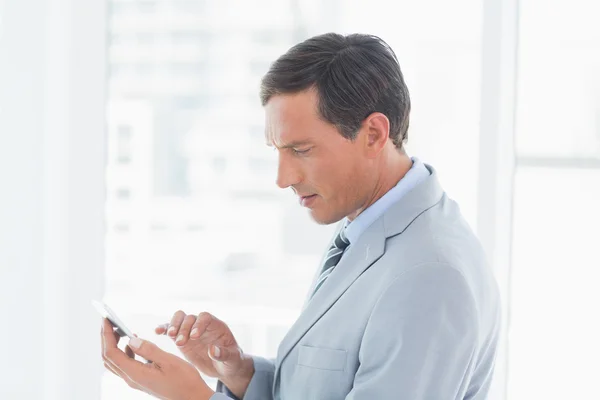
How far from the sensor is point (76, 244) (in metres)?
2.27

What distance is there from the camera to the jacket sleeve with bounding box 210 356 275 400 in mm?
1360

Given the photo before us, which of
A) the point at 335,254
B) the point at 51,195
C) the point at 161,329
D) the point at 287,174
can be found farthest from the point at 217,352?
the point at 51,195

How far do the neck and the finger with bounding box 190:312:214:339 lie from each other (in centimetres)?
37

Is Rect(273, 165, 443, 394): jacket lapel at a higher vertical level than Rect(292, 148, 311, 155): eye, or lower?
lower

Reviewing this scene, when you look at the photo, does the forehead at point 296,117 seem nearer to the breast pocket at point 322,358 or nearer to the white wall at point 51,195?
the breast pocket at point 322,358

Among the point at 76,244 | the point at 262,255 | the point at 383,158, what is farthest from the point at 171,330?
the point at 76,244

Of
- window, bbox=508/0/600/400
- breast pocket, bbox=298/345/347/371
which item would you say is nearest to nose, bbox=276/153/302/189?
breast pocket, bbox=298/345/347/371

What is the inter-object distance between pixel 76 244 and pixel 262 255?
0.61m

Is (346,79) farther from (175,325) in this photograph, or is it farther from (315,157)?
(175,325)

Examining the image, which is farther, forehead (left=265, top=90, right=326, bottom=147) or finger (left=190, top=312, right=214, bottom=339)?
finger (left=190, top=312, right=214, bottom=339)

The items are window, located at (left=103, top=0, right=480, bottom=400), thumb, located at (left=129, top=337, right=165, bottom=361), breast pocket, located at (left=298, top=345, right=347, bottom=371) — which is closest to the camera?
breast pocket, located at (left=298, top=345, right=347, bottom=371)

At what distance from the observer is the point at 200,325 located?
1305 mm

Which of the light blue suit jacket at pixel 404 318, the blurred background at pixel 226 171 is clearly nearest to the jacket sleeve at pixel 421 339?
the light blue suit jacket at pixel 404 318

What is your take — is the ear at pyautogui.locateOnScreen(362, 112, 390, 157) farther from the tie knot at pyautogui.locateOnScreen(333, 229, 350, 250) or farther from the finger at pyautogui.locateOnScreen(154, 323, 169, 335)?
the finger at pyautogui.locateOnScreen(154, 323, 169, 335)
